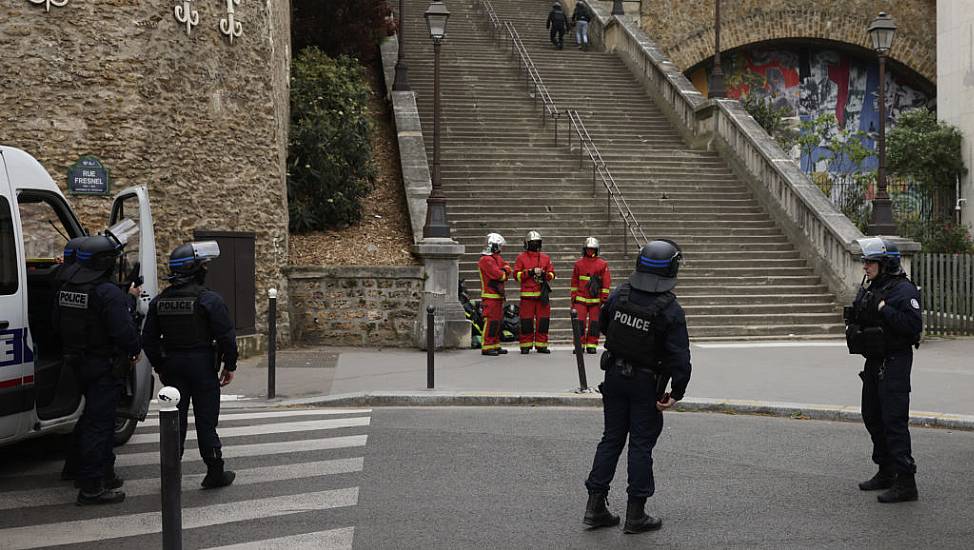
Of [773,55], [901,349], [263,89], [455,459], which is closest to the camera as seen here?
[901,349]

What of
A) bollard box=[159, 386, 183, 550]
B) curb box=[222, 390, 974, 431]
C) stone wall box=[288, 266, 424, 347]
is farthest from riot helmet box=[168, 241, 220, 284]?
stone wall box=[288, 266, 424, 347]

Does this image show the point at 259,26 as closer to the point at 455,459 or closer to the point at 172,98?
the point at 172,98

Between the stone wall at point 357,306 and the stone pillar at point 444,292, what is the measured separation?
0.60 ft

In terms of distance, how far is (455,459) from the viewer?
844cm

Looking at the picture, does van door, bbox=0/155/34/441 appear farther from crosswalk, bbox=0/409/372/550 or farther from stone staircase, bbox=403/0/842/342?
stone staircase, bbox=403/0/842/342

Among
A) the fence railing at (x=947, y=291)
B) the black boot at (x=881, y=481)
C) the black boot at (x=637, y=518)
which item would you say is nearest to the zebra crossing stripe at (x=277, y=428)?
the black boot at (x=637, y=518)

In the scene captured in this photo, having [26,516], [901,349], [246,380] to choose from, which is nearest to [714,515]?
[901,349]

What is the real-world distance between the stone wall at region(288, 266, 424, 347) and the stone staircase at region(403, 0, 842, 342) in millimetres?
1957

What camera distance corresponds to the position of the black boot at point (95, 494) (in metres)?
7.18

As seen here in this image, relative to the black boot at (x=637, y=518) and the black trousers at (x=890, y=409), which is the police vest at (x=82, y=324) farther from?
the black trousers at (x=890, y=409)

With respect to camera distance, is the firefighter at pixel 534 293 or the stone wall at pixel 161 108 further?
the firefighter at pixel 534 293

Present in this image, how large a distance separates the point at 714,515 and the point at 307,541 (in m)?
2.59

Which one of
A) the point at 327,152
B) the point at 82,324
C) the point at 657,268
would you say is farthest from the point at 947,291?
the point at 82,324

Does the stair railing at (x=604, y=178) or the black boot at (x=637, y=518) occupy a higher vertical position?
the stair railing at (x=604, y=178)
